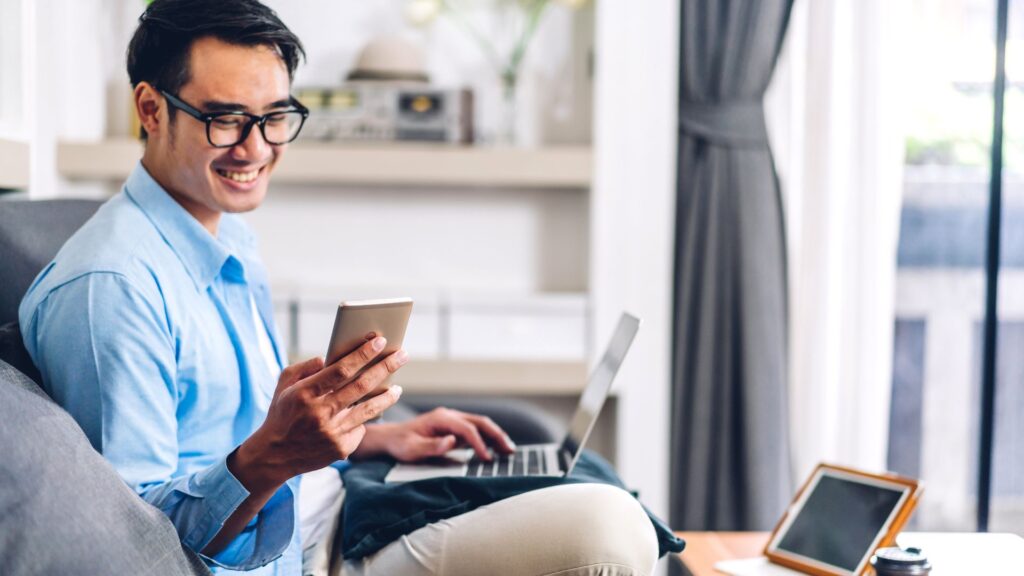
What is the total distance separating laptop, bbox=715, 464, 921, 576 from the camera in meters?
1.48

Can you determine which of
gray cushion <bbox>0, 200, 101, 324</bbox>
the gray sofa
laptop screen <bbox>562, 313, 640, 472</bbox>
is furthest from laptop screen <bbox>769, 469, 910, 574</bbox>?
gray cushion <bbox>0, 200, 101, 324</bbox>

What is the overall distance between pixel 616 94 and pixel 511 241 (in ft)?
1.50

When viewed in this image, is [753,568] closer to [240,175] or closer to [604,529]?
[604,529]

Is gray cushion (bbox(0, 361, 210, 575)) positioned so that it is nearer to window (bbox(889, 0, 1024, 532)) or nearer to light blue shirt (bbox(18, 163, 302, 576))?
light blue shirt (bbox(18, 163, 302, 576))

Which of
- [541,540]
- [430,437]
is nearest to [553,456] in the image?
[430,437]

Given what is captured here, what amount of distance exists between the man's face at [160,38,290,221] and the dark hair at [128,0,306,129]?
0.04 ft

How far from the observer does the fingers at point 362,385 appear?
1.09 meters

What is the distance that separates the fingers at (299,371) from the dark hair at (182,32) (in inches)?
17.5

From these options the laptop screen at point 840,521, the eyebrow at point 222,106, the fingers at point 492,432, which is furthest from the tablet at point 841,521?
the eyebrow at point 222,106

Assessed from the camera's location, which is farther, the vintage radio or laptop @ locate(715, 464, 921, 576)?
the vintage radio

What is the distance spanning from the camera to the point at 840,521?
1.54m

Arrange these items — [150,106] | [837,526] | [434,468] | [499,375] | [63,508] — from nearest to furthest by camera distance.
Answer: [63,508] < [150,106] < [837,526] < [434,468] < [499,375]

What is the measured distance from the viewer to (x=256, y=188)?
1.47m

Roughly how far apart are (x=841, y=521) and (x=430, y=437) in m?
0.61
